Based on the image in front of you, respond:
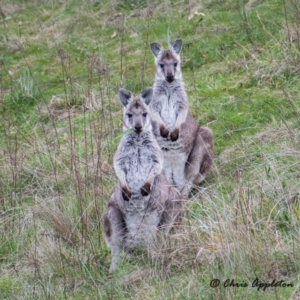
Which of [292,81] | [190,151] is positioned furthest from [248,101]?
[190,151]

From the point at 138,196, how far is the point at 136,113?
70cm

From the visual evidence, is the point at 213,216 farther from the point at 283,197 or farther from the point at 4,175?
the point at 4,175

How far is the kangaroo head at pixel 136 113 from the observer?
6105mm

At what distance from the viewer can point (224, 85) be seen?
352 inches

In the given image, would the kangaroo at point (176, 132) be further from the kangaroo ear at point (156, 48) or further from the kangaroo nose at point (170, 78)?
the kangaroo ear at point (156, 48)

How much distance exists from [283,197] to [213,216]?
52cm

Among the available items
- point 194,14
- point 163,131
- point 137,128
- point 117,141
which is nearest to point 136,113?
point 137,128

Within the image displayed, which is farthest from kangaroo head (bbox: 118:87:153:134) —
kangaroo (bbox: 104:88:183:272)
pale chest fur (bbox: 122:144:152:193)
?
pale chest fur (bbox: 122:144:152:193)

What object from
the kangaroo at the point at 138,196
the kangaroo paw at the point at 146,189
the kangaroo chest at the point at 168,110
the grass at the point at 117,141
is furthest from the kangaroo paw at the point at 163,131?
the kangaroo paw at the point at 146,189

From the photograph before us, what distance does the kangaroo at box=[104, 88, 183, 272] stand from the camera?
582cm

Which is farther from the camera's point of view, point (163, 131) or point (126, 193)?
point (163, 131)

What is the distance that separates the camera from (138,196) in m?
5.99

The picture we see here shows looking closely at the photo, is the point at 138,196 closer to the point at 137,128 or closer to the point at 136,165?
the point at 136,165

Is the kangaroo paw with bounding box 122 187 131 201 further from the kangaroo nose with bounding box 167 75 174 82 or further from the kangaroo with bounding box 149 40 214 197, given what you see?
the kangaroo nose with bounding box 167 75 174 82
